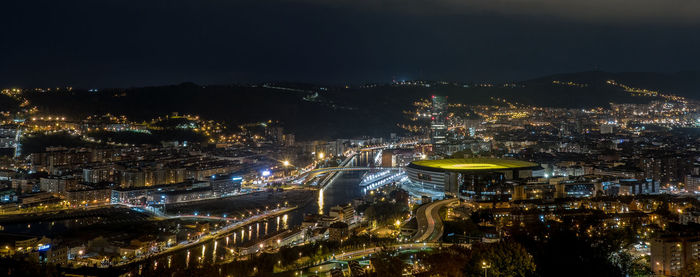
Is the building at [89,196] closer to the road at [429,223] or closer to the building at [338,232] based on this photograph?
the building at [338,232]

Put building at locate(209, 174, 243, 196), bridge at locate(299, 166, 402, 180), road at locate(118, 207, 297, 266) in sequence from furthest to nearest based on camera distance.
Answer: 1. bridge at locate(299, 166, 402, 180)
2. building at locate(209, 174, 243, 196)
3. road at locate(118, 207, 297, 266)

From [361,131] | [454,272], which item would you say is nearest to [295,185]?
[454,272]

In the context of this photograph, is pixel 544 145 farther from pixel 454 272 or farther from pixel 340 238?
pixel 454 272

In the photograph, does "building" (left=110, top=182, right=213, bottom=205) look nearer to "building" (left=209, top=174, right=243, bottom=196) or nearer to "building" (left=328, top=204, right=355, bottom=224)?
"building" (left=209, top=174, right=243, bottom=196)

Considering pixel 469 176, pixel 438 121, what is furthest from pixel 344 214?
pixel 438 121

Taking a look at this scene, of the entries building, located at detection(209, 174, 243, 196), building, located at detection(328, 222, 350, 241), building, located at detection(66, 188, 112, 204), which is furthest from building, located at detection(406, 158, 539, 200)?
building, located at detection(66, 188, 112, 204)
